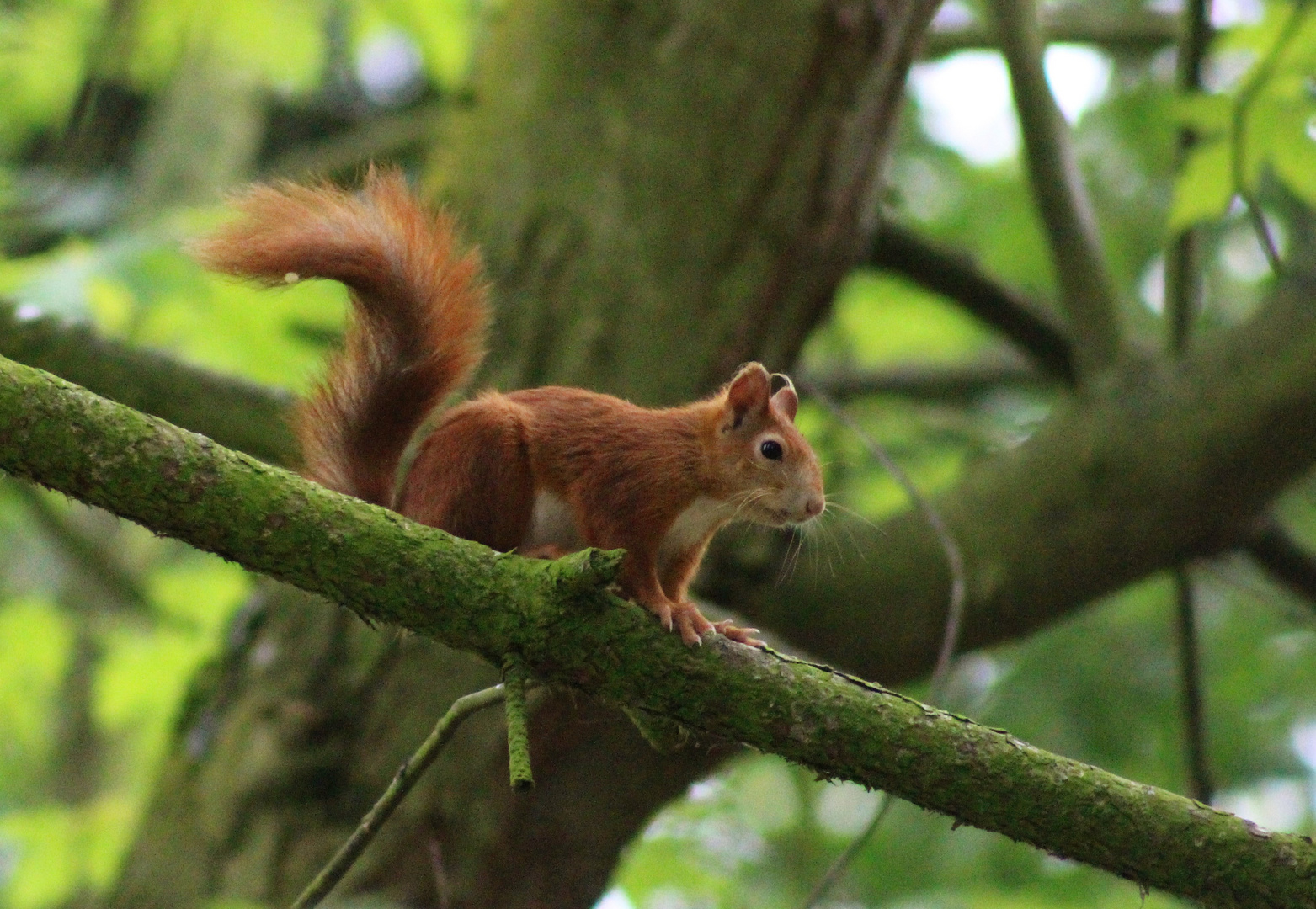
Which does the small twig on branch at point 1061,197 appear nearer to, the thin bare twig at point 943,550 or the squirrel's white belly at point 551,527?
the thin bare twig at point 943,550

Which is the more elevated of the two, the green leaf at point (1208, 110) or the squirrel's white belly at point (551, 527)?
the green leaf at point (1208, 110)

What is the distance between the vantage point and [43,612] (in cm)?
490

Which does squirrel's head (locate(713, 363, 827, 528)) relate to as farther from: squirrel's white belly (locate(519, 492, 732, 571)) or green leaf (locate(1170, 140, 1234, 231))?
green leaf (locate(1170, 140, 1234, 231))

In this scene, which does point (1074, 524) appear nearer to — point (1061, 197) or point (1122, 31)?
point (1061, 197)

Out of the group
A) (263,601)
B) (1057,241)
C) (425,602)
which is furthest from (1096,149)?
(425,602)

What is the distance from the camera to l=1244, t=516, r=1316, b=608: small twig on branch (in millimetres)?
3928

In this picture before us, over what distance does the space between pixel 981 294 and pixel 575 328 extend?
144cm

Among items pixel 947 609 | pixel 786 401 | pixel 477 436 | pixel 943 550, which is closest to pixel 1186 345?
pixel 943 550

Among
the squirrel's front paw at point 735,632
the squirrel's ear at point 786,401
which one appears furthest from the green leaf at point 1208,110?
the squirrel's front paw at point 735,632

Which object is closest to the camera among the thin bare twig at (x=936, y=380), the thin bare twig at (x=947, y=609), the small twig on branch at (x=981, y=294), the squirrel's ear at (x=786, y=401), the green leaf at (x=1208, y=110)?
the thin bare twig at (x=947, y=609)

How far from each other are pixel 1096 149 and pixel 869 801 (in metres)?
3.59

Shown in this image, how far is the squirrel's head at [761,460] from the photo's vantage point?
8.69 ft

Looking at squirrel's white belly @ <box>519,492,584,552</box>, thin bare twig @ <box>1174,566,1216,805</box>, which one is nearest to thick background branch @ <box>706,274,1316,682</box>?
thin bare twig @ <box>1174,566,1216,805</box>

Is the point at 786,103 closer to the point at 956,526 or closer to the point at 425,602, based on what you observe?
the point at 956,526
